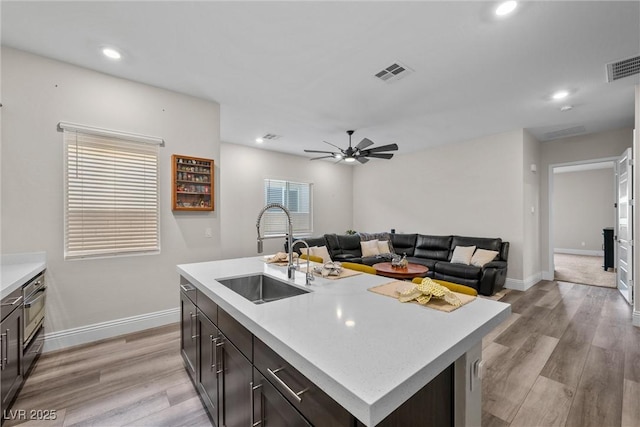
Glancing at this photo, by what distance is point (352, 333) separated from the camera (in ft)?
3.34

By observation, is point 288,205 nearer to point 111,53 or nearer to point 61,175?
point 61,175

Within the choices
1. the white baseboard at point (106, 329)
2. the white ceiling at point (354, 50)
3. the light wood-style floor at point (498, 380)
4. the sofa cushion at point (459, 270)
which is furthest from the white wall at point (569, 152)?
the white baseboard at point (106, 329)

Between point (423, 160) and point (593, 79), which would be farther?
point (423, 160)

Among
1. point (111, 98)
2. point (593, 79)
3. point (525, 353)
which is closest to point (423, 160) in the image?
point (593, 79)

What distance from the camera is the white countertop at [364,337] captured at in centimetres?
72

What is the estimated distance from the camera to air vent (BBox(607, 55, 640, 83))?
2.71 metres

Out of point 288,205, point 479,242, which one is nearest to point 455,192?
point 479,242

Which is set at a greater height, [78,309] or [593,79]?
[593,79]

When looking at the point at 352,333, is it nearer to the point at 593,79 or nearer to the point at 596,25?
the point at 596,25

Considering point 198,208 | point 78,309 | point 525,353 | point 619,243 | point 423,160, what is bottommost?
point 525,353

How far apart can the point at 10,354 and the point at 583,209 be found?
12.6 meters

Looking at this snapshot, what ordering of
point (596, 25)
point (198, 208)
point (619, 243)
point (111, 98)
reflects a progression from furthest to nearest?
point (619, 243), point (198, 208), point (111, 98), point (596, 25)

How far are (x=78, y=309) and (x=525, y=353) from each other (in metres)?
4.58

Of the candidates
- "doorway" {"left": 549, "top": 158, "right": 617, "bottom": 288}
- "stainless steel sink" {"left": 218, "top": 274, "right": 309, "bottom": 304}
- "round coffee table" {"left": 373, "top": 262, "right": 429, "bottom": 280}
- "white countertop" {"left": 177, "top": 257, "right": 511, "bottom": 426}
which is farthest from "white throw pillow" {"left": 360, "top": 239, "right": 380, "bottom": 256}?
"doorway" {"left": 549, "top": 158, "right": 617, "bottom": 288}
